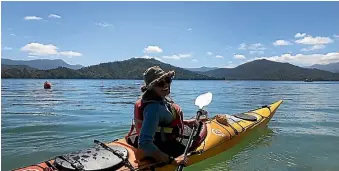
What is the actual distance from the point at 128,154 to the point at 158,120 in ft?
2.57

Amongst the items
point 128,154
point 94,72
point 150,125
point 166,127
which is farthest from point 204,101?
point 94,72

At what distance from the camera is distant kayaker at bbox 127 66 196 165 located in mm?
4008

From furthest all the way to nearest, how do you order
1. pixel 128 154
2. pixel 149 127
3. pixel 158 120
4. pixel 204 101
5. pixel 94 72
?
pixel 94 72, pixel 204 101, pixel 128 154, pixel 158 120, pixel 149 127

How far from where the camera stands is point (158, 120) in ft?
13.4

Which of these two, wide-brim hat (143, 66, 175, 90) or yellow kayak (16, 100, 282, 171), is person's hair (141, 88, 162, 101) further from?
yellow kayak (16, 100, 282, 171)

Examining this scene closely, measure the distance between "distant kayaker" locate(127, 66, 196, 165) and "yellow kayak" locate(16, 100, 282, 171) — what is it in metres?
0.23

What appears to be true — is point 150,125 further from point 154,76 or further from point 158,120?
point 154,76

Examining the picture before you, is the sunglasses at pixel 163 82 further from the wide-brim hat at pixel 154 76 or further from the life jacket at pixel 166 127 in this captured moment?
the life jacket at pixel 166 127

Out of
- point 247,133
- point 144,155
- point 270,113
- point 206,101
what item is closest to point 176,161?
point 144,155

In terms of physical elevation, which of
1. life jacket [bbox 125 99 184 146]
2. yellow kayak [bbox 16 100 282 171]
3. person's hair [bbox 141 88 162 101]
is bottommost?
yellow kayak [bbox 16 100 282 171]

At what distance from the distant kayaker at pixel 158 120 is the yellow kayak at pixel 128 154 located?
23cm

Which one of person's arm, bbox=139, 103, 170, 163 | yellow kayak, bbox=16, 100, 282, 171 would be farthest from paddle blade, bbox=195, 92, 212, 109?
A: person's arm, bbox=139, 103, 170, 163

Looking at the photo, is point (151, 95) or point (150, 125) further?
point (151, 95)

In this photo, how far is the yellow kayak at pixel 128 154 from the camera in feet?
13.2
